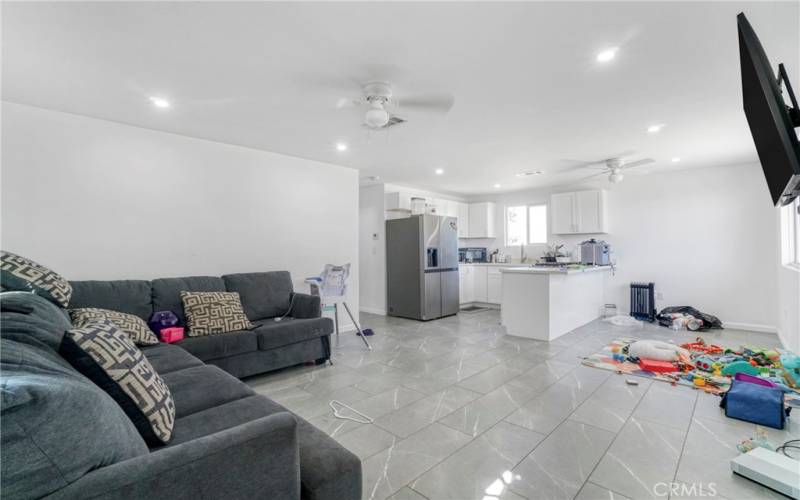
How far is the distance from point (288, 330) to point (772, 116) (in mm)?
3419

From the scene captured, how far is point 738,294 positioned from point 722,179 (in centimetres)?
174

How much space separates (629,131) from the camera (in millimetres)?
3648

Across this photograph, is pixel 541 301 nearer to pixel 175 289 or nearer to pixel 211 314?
pixel 211 314

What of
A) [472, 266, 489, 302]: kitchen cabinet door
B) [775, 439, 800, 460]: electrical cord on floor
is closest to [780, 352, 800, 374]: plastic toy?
[775, 439, 800, 460]: electrical cord on floor

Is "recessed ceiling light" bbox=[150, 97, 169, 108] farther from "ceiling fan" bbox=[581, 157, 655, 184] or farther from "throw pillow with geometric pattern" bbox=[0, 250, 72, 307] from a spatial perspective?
"ceiling fan" bbox=[581, 157, 655, 184]

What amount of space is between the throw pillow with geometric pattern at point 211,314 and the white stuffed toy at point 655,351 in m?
3.96

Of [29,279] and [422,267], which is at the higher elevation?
[29,279]

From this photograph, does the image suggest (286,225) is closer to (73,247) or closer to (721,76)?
(73,247)

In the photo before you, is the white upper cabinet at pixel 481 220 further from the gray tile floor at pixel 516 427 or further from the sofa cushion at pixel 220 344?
the sofa cushion at pixel 220 344

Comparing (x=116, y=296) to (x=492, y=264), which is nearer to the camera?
(x=116, y=296)

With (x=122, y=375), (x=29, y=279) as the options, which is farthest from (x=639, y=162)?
(x=29, y=279)

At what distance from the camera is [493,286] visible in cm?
706

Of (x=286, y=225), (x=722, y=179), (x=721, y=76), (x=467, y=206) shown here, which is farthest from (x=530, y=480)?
(x=467, y=206)

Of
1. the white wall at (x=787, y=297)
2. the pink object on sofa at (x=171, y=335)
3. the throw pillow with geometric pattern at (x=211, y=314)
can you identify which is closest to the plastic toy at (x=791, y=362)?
the white wall at (x=787, y=297)
